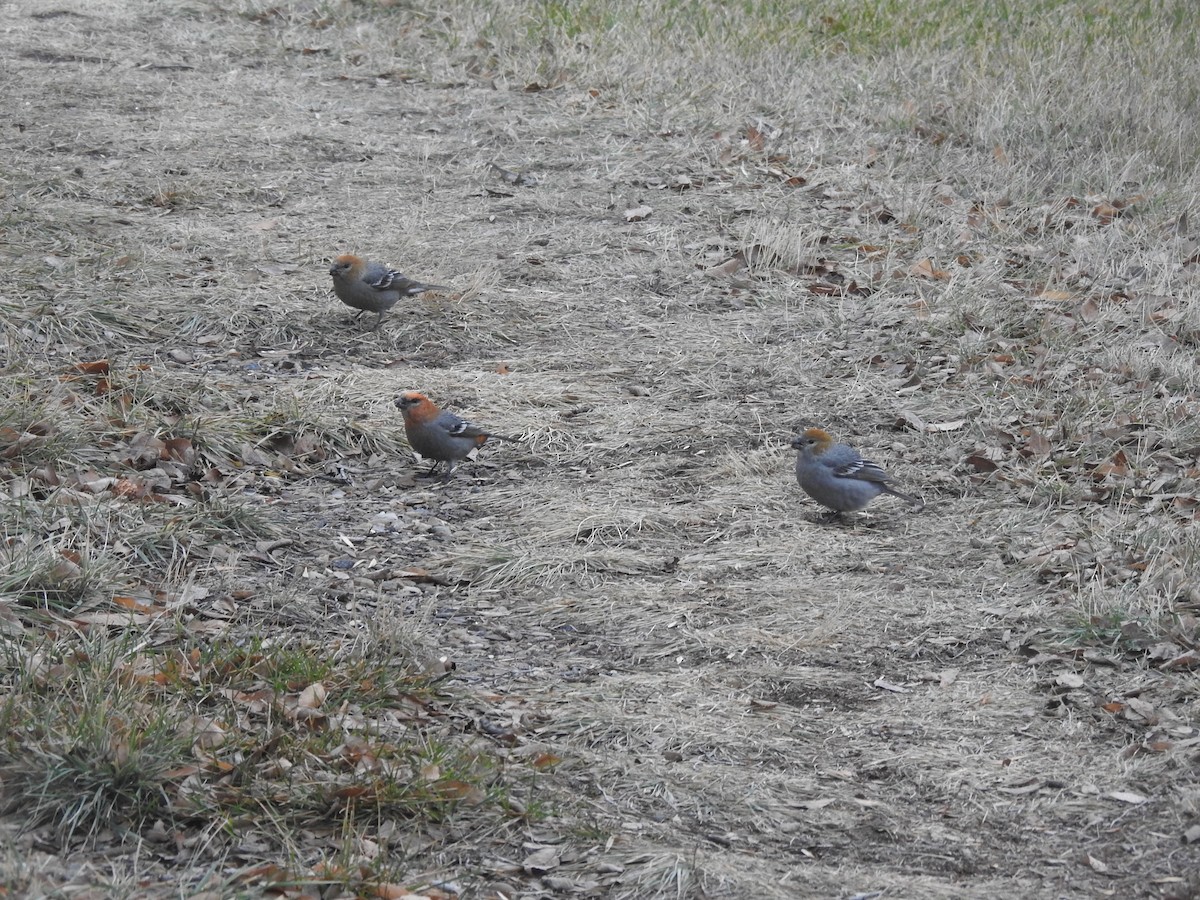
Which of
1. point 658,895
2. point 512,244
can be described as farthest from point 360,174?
point 658,895

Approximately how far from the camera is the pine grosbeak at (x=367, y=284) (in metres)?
7.34

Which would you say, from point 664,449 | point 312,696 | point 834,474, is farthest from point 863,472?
point 312,696

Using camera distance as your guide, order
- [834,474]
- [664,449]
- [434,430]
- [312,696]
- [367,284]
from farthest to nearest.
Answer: [367,284] < [664,449] < [434,430] < [834,474] < [312,696]

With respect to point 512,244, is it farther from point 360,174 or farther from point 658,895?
point 658,895

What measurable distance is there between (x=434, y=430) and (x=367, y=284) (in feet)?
5.41

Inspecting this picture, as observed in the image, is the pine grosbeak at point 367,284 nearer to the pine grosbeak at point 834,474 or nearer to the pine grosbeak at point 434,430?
the pine grosbeak at point 434,430

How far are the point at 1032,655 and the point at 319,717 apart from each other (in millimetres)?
2606

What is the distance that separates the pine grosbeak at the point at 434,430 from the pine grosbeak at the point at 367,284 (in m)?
1.39

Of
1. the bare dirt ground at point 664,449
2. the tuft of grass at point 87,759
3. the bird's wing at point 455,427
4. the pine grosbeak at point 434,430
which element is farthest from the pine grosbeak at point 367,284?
the tuft of grass at point 87,759

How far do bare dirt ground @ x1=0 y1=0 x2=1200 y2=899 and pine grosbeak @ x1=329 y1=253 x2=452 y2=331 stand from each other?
0.23 metres

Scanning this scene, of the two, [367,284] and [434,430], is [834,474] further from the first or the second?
[367,284]

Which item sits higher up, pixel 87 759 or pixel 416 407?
pixel 87 759

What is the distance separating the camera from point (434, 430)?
6.11 m

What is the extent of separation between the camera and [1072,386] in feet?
22.7
